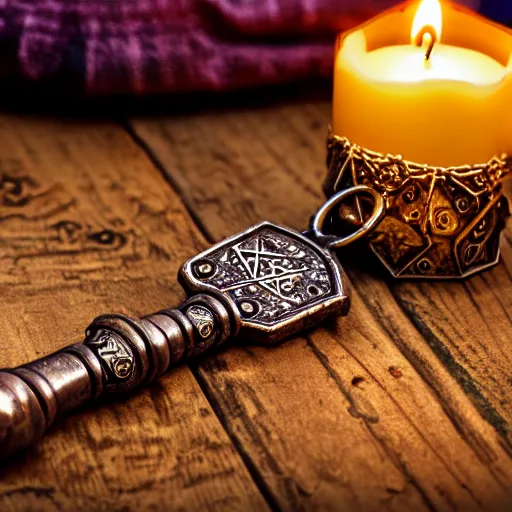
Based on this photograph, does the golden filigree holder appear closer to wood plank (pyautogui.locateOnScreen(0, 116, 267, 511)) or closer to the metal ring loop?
the metal ring loop

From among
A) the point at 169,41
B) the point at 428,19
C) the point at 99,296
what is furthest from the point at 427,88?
the point at 169,41

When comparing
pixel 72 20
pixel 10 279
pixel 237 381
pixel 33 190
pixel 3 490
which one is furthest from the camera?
pixel 72 20

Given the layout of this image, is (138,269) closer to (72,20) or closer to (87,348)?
(87,348)

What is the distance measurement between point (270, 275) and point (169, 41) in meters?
0.53

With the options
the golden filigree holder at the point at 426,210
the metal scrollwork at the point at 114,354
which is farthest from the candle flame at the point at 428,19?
the metal scrollwork at the point at 114,354

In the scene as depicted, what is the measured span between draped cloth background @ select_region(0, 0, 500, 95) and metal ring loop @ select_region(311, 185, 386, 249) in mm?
430

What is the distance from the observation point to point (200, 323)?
32.7 inches

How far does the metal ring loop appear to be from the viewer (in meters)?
0.95

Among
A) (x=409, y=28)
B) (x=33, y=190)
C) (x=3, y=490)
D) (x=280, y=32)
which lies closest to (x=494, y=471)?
(x=3, y=490)

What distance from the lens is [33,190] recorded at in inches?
44.8

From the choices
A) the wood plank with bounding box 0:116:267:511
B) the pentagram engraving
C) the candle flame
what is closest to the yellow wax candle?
the candle flame

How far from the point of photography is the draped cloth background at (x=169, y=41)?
127 centimetres

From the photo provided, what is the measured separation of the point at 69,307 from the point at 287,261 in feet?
0.73

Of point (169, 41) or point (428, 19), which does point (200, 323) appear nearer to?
point (428, 19)
